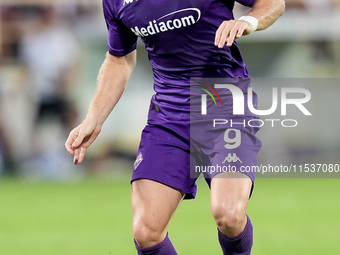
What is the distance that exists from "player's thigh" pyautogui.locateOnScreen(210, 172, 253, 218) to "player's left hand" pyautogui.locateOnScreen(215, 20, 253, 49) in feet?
3.07

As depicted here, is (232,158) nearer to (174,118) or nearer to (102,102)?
(174,118)

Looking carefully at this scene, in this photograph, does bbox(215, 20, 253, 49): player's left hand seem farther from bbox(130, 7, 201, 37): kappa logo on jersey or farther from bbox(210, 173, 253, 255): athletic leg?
bbox(210, 173, 253, 255): athletic leg

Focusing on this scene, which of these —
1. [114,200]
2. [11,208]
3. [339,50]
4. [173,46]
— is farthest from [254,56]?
[173,46]

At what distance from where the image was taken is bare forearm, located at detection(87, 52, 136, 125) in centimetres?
561

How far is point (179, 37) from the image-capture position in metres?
5.34

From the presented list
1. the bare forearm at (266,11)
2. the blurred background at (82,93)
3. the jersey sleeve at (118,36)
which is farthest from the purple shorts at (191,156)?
the blurred background at (82,93)

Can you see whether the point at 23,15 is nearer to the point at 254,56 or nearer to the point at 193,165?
the point at 254,56

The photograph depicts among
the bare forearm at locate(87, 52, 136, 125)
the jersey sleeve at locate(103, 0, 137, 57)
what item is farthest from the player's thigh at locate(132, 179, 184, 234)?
the jersey sleeve at locate(103, 0, 137, 57)

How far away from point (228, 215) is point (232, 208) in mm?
48

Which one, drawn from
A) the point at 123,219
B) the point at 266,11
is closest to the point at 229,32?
the point at 266,11

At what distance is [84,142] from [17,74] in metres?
8.15

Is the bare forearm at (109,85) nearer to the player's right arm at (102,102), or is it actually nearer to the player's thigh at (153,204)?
the player's right arm at (102,102)

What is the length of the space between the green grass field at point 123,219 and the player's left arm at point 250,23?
8.47 ft

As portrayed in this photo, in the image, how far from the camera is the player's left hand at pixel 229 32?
15.1 feet
